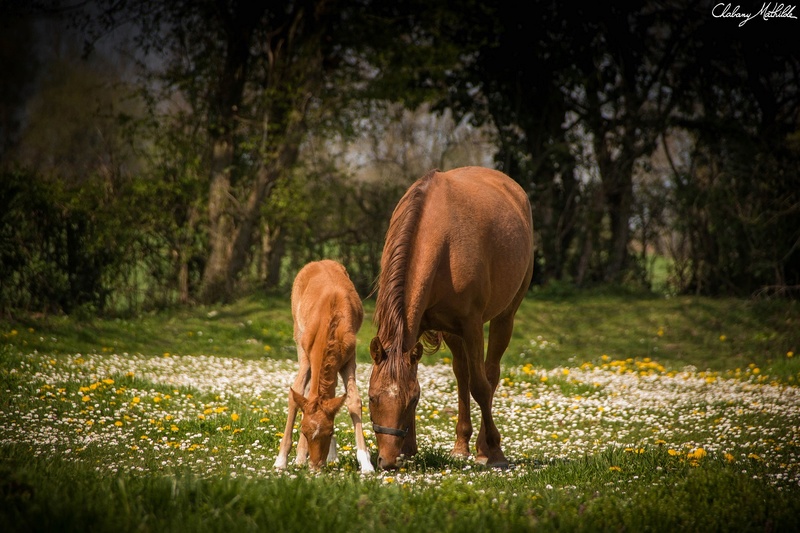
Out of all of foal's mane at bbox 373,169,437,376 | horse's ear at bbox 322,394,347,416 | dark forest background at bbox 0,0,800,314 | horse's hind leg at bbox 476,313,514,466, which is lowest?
horse's ear at bbox 322,394,347,416

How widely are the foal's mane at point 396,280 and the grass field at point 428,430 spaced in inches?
42.2

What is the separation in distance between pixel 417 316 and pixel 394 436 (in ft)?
3.43

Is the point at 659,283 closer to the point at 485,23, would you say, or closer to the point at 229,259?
the point at 485,23

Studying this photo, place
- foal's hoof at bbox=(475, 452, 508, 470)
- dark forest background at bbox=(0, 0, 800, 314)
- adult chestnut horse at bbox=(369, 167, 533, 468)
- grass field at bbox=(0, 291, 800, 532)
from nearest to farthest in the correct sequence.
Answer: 1. grass field at bbox=(0, 291, 800, 532)
2. adult chestnut horse at bbox=(369, 167, 533, 468)
3. foal's hoof at bbox=(475, 452, 508, 470)
4. dark forest background at bbox=(0, 0, 800, 314)

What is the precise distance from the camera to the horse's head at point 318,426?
615cm

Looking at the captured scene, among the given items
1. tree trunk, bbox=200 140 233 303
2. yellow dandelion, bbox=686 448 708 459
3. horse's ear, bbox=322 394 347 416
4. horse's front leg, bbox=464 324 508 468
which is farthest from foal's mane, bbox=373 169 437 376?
tree trunk, bbox=200 140 233 303

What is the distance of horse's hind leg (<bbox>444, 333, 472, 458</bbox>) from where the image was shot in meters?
7.66

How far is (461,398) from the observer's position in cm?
773

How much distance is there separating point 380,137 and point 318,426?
18.0 metres
